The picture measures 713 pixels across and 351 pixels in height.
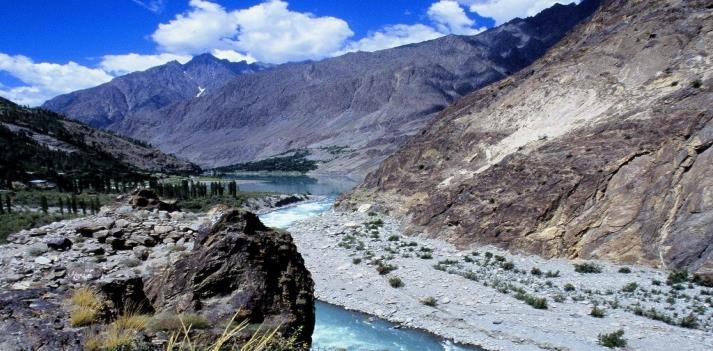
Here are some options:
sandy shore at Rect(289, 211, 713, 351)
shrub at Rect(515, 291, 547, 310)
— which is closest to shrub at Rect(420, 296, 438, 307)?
sandy shore at Rect(289, 211, 713, 351)

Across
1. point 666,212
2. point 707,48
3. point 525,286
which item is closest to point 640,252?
point 666,212

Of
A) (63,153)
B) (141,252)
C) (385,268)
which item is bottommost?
(385,268)

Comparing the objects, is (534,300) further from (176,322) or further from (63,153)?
(63,153)

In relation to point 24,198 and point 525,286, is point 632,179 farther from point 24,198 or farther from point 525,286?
point 24,198

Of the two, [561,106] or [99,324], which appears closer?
[99,324]

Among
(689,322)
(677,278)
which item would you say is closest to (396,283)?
(689,322)

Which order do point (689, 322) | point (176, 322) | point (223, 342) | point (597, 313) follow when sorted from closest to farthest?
point (223, 342), point (176, 322), point (689, 322), point (597, 313)

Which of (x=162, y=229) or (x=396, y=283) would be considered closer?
(x=162, y=229)

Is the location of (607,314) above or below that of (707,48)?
below
